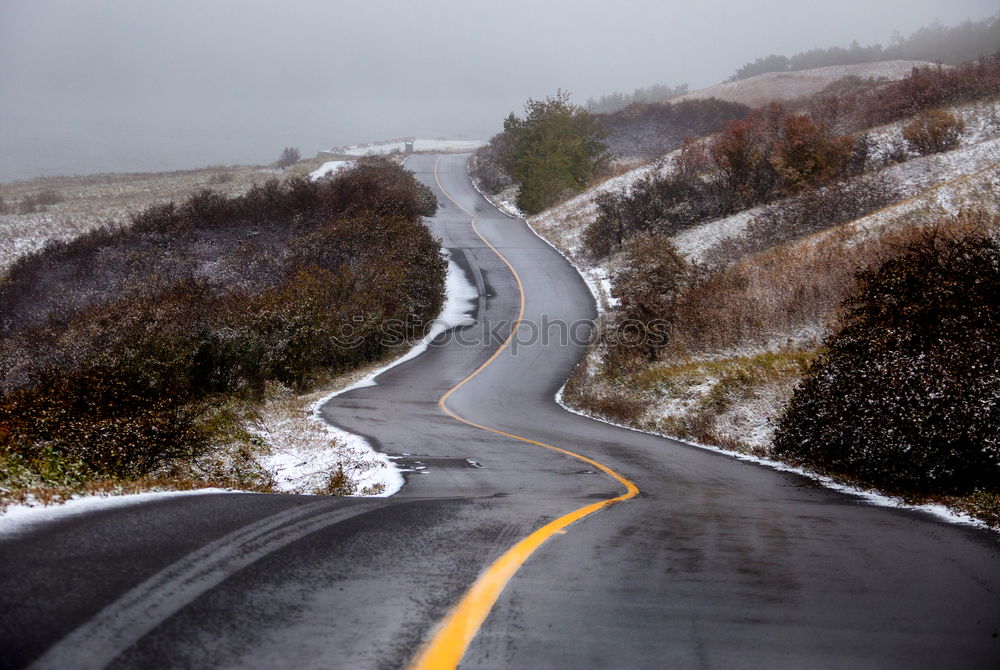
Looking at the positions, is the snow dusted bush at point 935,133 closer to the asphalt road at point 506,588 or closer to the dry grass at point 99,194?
the asphalt road at point 506,588

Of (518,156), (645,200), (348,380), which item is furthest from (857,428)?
(518,156)

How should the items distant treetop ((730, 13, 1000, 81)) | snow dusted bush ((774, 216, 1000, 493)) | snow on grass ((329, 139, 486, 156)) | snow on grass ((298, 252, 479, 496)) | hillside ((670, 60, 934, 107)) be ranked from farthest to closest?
snow on grass ((329, 139, 486, 156)) → distant treetop ((730, 13, 1000, 81)) → hillside ((670, 60, 934, 107)) → snow on grass ((298, 252, 479, 496)) → snow dusted bush ((774, 216, 1000, 493))

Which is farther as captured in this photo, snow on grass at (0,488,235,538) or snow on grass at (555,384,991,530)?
snow on grass at (555,384,991,530)

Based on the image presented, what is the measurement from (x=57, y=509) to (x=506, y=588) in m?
2.66

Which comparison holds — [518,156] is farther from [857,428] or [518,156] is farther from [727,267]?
[857,428]

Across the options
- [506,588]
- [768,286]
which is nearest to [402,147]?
[768,286]

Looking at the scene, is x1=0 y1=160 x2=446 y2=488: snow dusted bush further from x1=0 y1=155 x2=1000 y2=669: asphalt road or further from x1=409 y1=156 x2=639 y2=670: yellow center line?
x1=409 y1=156 x2=639 y2=670: yellow center line

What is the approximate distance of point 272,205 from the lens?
34.4 meters

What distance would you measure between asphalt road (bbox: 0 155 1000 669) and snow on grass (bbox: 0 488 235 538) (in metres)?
0.11

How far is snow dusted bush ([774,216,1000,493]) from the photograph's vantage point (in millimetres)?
7594

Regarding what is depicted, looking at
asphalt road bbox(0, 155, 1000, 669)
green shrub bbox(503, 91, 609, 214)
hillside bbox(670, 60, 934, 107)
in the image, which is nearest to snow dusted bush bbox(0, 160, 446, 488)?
asphalt road bbox(0, 155, 1000, 669)

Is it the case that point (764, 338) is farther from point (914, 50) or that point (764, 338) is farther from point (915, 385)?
point (914, 50)

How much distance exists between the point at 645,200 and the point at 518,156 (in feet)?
62.2

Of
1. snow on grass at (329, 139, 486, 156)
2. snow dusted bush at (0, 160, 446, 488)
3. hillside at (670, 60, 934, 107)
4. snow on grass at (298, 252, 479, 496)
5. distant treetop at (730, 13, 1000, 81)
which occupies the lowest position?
snow on grass at (298, 252, 479, 496)
